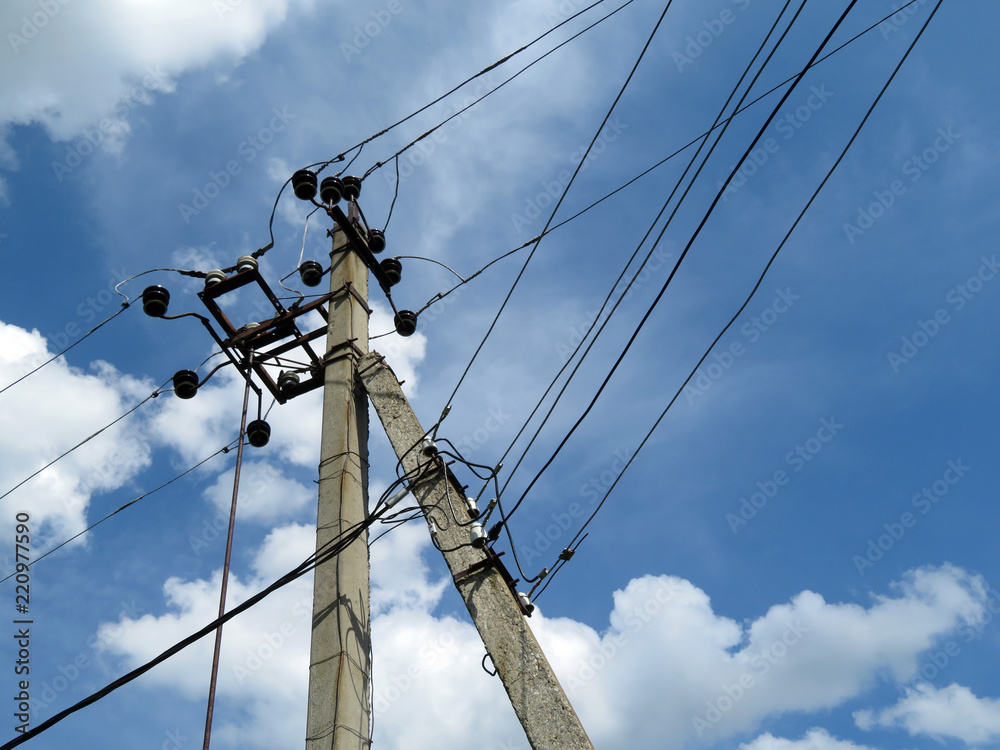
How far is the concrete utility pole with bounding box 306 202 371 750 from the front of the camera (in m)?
4.64

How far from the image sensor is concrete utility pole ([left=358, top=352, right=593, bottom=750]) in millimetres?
3977

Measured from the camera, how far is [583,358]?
17.9ft

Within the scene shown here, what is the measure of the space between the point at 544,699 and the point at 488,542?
3.39 ft

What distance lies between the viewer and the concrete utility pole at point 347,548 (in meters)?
4.64

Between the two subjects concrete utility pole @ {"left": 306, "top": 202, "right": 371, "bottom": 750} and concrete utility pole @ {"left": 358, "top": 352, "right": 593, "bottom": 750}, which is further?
concrete utility pole @ {"left": 306, "top": 202, "right": 371, "bottom": 750}

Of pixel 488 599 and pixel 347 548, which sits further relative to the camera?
pixel 347 548

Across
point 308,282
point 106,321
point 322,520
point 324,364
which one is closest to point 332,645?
point 322,520

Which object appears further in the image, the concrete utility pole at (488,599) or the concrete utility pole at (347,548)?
the concrete utility pole at (347,548)

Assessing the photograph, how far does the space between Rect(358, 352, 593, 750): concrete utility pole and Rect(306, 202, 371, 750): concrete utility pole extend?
28cm

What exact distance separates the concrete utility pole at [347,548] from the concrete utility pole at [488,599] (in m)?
0.28

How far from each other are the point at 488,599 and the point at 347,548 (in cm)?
116

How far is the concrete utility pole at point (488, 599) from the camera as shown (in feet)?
13.0

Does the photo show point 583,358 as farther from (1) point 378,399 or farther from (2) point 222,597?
(2) point 222,597

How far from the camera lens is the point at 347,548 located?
5.22 m
